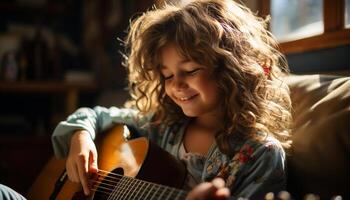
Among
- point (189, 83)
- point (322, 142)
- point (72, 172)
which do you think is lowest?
point (72, 172)

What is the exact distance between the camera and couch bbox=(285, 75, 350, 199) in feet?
2.69

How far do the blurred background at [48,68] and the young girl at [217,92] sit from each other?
0.77m

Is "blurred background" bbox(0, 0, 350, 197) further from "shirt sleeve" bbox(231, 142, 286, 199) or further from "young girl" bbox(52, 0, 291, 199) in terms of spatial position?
"shirt sleeve" bbox(231, 142, 286, 199)

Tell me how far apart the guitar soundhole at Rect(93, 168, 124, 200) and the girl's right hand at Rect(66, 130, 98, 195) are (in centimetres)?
3

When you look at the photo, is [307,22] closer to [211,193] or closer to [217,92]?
[217,92]

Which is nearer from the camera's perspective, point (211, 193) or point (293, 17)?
point (211, 193)

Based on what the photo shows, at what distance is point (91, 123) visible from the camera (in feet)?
4.15

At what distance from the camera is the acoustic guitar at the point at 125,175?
85cm

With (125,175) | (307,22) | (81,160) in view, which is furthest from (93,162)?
(307,22)

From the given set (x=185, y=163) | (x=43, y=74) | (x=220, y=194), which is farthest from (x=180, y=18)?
(x=43, y=74)

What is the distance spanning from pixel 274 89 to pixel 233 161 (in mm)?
237

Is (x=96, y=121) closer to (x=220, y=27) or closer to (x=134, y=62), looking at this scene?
(x=134, y=62)

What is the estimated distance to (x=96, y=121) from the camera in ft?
4.27

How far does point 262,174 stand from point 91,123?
2.00 feet
